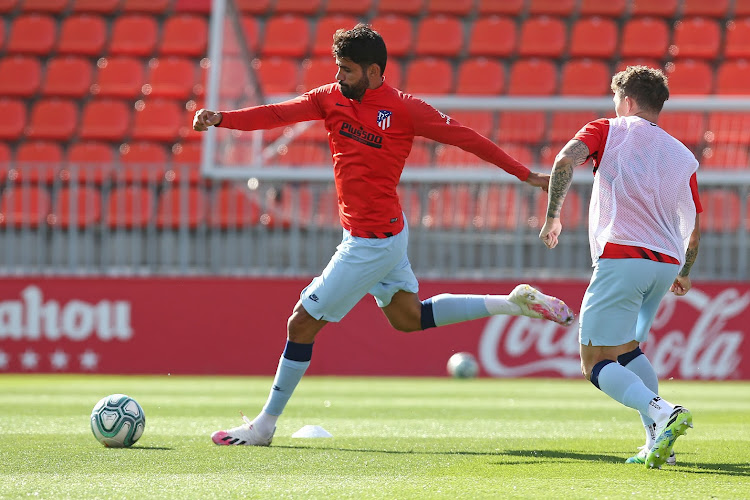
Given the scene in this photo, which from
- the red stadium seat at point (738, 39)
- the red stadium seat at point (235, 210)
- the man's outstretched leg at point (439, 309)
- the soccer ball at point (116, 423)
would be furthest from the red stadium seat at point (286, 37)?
the soccer ball at point (116, 423)

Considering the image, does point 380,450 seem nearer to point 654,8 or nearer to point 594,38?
point 594,38

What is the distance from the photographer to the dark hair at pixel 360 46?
5.73m

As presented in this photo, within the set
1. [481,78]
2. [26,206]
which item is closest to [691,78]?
[481,78]

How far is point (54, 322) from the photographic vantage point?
43.1 feet

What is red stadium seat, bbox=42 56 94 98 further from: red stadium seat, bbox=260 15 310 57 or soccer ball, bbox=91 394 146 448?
soccer ball, bbox=91 394 146 448

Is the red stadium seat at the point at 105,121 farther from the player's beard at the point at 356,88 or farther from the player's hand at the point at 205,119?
the player's beard at the point at 356,88

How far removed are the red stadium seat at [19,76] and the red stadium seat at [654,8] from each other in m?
9.22

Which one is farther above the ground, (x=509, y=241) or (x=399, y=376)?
(x=509, y=241)

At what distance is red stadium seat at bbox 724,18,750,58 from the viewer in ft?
55.5

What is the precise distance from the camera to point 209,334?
13156 millimetres

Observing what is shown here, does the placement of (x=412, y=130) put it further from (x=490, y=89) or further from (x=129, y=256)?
(x=490, y=89)

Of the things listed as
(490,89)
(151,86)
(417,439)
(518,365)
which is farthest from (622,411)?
(151,86)

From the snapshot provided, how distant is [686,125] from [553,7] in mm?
4343

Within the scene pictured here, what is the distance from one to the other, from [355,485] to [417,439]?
6.22ft
